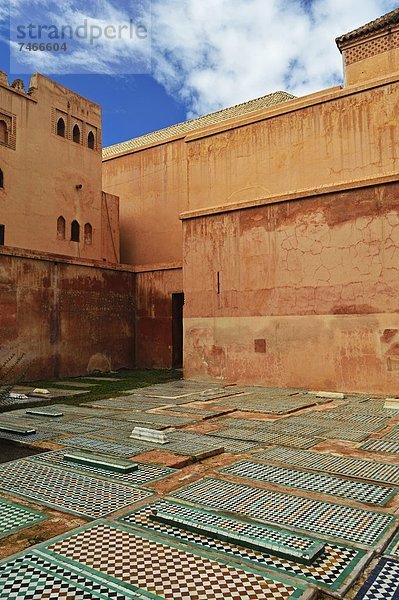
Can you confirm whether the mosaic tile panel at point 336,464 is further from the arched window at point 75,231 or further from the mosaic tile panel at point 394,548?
the arched window at point 75,231

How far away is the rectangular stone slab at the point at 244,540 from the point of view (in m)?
1.97

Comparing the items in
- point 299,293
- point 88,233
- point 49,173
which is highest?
point 49,173

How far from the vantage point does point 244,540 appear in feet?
6.86

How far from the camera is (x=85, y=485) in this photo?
2.93 metres

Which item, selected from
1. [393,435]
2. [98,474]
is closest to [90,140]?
[393,435]

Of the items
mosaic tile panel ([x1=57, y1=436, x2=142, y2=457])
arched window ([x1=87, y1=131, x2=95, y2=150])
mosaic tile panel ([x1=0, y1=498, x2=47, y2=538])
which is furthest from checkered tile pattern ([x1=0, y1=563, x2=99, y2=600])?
arched window ([x1=87, y1=131, x2=95, y2=150])

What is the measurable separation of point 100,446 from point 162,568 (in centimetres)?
212

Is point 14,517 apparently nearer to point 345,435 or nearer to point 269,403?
point 345,435

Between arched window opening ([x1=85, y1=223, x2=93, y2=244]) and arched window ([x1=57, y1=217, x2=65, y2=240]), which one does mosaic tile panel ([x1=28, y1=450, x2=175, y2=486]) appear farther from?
arched window opening ([x1=85, y1=223, x2=93, y2=244])

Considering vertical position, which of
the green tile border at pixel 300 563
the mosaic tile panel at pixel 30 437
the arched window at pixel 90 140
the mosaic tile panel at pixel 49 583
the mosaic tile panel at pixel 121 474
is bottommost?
the mosaic tile panel at pixel 121 474

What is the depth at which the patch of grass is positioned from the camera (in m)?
6.77

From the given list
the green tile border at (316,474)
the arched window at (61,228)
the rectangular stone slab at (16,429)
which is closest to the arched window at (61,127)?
the arched window at (61,228)

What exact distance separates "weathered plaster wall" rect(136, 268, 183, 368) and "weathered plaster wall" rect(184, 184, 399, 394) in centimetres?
236

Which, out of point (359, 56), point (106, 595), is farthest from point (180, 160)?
point (106, 595)
